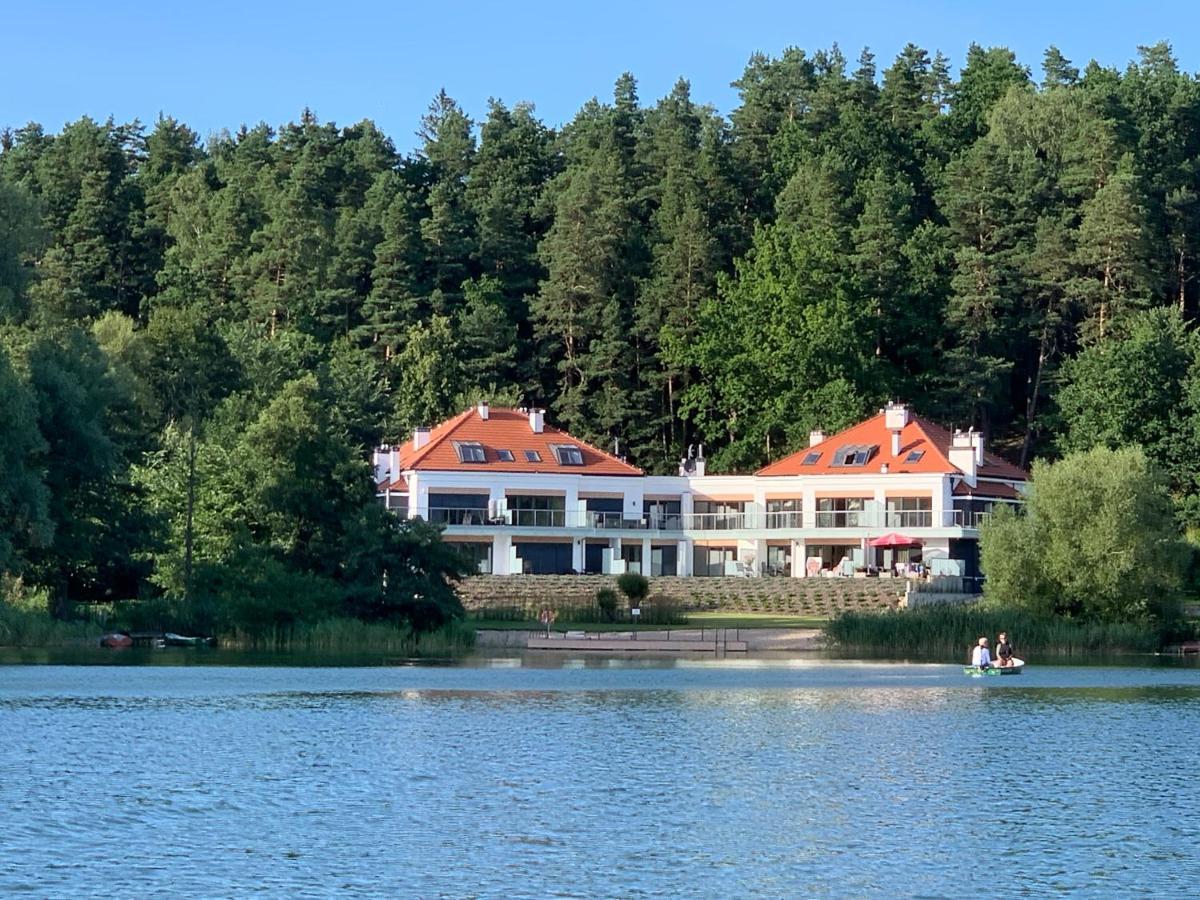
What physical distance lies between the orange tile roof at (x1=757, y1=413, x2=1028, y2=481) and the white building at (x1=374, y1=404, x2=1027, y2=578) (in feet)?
0.30

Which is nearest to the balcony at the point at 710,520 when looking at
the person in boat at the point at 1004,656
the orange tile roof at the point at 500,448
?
the orange tile roof at the point at 500,448

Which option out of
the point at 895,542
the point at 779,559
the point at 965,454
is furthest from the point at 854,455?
the point at 895,542

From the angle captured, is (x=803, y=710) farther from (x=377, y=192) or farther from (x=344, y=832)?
(x=377, y=192)

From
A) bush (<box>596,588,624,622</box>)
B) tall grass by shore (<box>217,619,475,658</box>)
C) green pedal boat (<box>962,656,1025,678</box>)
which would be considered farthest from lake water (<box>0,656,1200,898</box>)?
bush (<box>596,588,624,622</box>)

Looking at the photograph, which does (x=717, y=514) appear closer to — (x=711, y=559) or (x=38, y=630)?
(x=711, y=559)

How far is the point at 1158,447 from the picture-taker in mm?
92625

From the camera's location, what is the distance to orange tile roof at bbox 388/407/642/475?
98.1 m

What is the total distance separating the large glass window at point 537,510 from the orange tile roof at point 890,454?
970cm

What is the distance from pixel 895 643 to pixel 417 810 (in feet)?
129

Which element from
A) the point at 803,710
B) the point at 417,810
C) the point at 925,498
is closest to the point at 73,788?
the point at 417,810

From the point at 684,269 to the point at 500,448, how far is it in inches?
809

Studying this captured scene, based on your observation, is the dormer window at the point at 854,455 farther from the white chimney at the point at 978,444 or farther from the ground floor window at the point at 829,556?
the white chimney at the point at 978,444

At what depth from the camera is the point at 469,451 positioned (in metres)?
98.8

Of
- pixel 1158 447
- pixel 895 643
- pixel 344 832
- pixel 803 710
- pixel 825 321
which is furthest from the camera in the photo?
pixel 825 321
